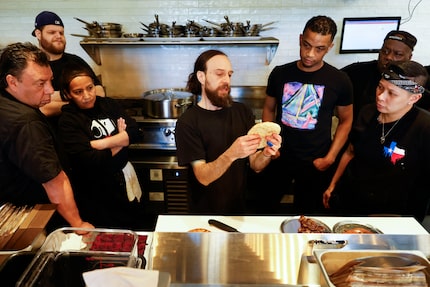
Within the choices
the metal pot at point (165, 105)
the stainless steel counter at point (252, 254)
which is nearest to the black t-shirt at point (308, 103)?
the metal pot at point (165, 105)

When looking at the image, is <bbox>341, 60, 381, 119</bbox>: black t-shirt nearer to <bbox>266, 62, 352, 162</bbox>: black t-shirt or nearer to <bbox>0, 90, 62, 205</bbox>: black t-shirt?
<bbox>266, 62, 352, 162</bbox>: black t-shirt

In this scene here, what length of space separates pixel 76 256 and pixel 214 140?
38.2 inches

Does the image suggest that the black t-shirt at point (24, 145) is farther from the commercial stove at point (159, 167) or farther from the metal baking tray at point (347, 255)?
the commercial stove at point (159, 167)

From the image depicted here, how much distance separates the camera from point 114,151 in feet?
7.50

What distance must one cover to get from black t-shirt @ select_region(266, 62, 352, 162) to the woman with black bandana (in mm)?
260

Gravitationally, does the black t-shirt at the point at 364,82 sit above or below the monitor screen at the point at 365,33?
below

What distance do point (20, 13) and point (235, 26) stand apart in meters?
2.38

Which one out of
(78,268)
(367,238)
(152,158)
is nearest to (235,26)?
(152,158)

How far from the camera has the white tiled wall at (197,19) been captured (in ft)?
11.6

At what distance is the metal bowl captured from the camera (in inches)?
61.1

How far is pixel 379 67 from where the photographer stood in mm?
2748

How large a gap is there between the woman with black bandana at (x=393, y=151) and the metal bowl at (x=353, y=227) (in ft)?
1.87

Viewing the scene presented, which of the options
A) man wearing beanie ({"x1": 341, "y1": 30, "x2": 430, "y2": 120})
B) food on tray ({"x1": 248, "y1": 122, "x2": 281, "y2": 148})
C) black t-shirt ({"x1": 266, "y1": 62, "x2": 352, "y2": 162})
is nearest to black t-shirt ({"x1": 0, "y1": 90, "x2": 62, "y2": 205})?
food on tray ({"x1": 248, "y1": 122, "x2": 281, "y2": 148})

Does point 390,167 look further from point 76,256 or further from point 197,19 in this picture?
point 197,19
